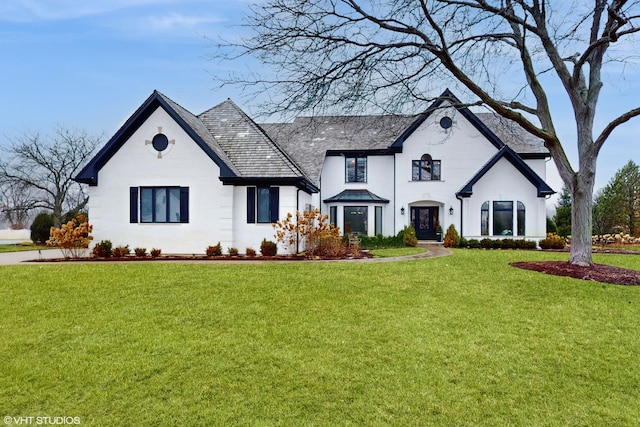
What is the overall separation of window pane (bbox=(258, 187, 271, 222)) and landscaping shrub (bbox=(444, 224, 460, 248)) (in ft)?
34.7

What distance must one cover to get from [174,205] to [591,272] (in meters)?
15.3

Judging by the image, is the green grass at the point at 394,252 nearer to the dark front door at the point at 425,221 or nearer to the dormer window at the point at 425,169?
the dark front door at the point at 425,221

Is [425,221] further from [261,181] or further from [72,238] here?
[72,238]

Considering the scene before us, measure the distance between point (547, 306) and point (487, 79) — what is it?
→ 851 centimetres

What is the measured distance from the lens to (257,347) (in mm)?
6047

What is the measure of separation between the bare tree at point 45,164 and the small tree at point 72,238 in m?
21.5

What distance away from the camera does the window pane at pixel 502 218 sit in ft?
76.9

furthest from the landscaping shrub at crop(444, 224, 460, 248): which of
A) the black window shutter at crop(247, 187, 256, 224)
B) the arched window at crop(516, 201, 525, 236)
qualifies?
the black window shutter at crop(247, 187, 256, 224)

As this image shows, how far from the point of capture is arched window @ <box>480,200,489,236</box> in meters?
23.8

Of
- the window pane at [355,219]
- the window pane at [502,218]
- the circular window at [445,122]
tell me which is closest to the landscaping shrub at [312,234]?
the window pane at [355,219]

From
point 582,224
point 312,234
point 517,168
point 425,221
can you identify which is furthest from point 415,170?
point 582,224

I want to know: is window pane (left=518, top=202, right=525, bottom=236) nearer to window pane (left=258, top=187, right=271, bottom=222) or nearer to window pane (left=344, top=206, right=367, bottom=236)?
window pane (left=344, top=206, right=367, bottom=236)

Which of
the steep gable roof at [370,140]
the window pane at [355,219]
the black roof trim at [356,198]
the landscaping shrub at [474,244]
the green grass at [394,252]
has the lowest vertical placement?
the green grass at [394,252]

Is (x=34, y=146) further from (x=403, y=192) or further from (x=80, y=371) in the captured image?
(x=80, y=371)
